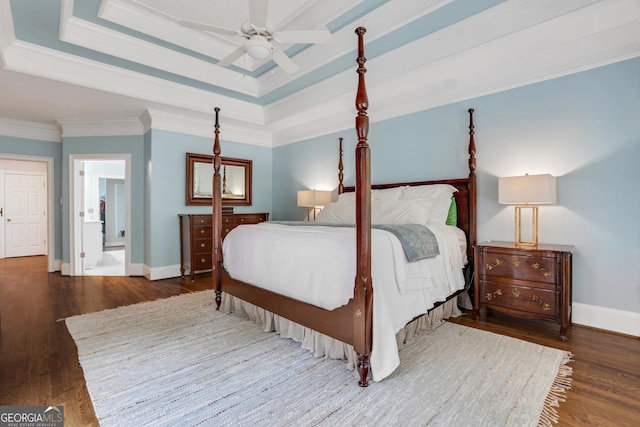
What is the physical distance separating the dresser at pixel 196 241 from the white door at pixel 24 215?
198 inches

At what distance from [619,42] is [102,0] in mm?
4406

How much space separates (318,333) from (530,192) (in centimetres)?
217

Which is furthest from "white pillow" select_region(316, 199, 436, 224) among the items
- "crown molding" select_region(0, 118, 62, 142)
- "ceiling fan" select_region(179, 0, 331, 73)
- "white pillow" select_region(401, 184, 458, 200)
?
"crown molding" select_region(0, 118, 62, 142)

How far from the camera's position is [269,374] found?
6.47ft

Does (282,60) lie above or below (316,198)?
above

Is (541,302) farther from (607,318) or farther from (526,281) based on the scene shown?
(607,318)

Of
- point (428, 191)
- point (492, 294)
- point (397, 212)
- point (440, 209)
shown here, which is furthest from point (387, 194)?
point (492, 294)

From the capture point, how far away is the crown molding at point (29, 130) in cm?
499

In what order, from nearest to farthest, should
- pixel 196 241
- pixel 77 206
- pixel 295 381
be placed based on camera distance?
pixel 295 381 → pixel 196 241 → pixel 77 206

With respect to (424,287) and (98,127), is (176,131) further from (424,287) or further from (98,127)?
(424,287)

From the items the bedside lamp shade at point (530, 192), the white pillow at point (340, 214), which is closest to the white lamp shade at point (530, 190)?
the bedside lamp shade at point (530, 192)

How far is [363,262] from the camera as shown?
1.80 meters

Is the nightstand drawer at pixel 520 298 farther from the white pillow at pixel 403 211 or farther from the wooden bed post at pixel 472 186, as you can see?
the white pillow at pixel 403 211

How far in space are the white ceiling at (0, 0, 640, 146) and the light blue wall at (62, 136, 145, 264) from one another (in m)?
0.32
